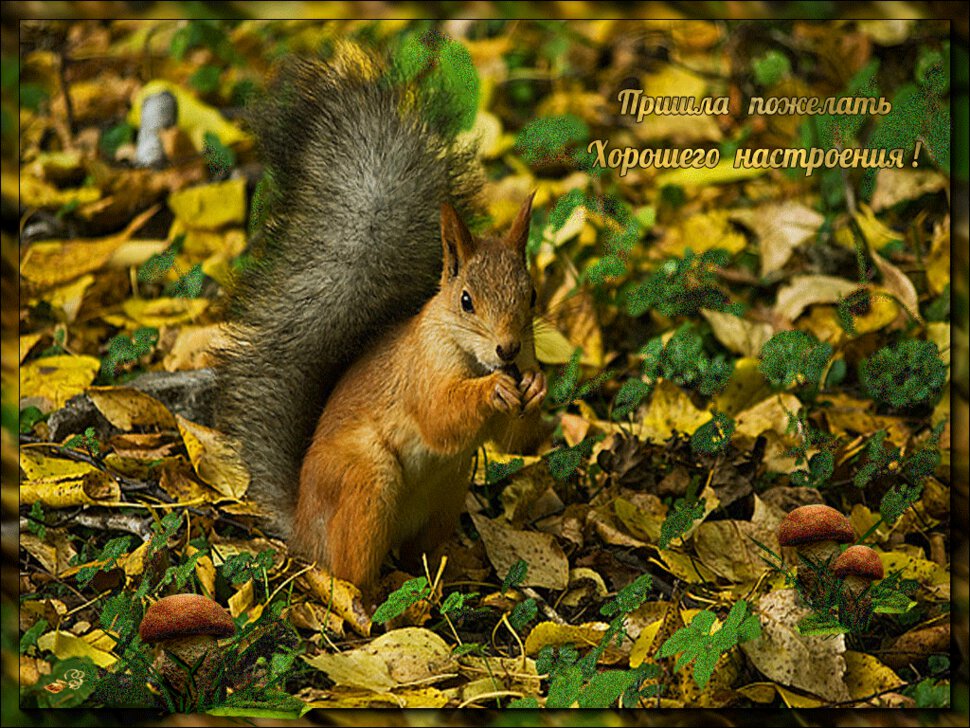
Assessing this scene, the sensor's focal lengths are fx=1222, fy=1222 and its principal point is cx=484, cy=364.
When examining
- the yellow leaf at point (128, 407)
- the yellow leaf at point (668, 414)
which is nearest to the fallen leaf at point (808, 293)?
the yellow leaf at point (668, 414)

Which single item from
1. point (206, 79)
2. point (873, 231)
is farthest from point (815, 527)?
point (206, 79)

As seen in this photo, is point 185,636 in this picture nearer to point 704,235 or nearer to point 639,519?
point 639,519

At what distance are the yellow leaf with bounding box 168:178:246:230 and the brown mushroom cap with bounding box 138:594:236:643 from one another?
47.4 inches

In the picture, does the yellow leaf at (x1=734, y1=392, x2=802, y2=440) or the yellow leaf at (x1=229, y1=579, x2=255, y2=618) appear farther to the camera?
the yellow leaf at (x1=734, y1=392, x2=802, y2=440)

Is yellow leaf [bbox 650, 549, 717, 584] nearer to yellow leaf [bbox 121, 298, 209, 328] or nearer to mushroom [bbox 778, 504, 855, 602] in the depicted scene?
mushroom [bbox 778, 504, 855, 602]

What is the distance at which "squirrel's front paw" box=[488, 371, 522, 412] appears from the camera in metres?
1.29


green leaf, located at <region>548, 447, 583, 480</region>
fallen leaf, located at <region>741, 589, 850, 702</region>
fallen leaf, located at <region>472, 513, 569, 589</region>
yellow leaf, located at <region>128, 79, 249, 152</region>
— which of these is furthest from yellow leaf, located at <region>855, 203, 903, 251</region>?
yellow leaf, located at <region>128, 79, 249, 152</region>

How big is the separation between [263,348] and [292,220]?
16cm

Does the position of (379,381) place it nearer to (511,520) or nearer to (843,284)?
(511,520)

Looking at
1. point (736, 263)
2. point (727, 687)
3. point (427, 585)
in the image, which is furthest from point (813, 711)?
point (736, 263)

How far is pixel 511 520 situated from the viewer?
1.54 meters

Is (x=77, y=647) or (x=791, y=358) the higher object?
(x=791, y=358)

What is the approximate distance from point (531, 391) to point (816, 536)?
1.06 ft

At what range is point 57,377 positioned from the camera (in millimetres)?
1742
